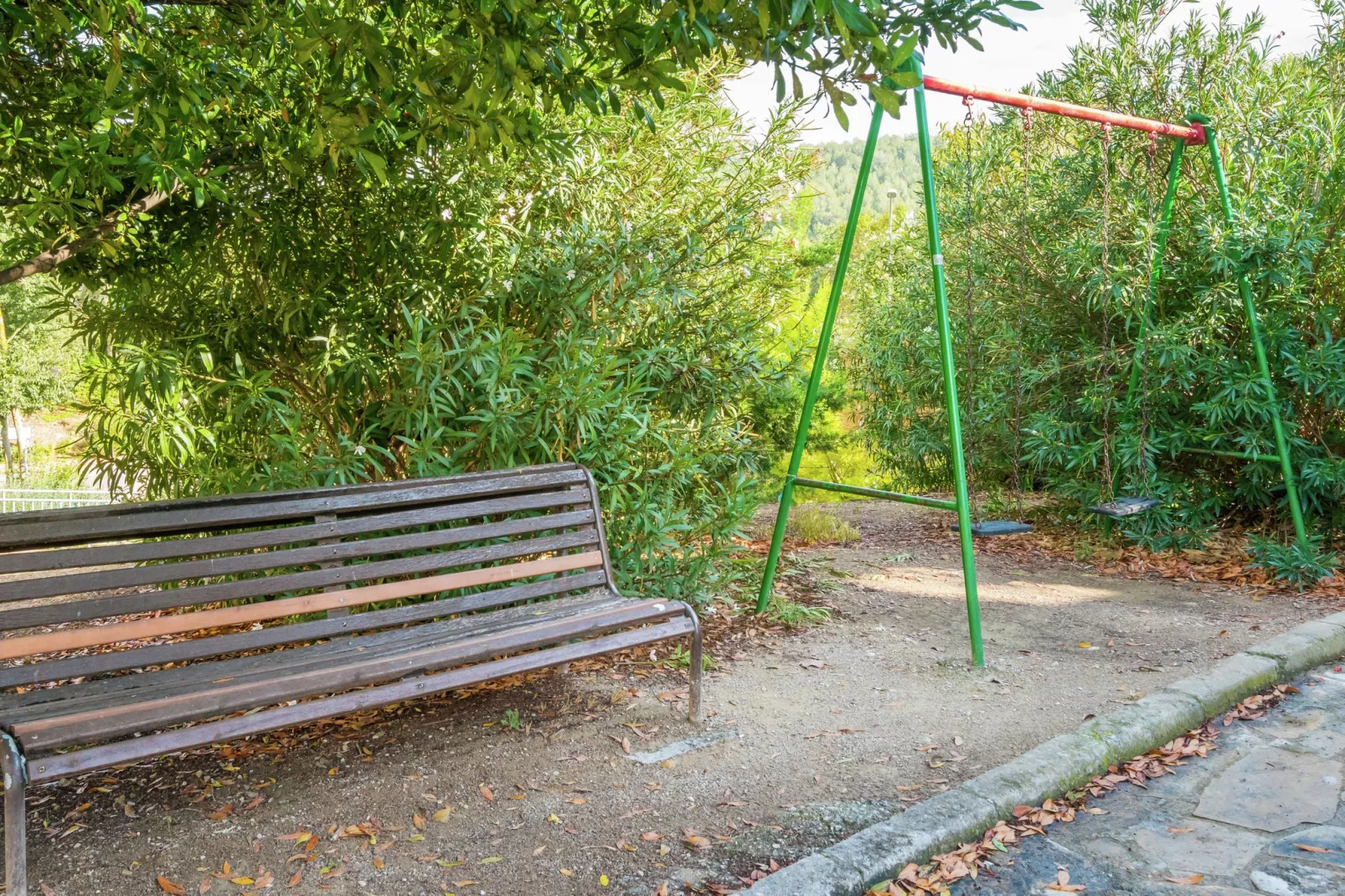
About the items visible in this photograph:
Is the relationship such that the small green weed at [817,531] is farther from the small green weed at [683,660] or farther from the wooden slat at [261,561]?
the wooden slat at [261,561]

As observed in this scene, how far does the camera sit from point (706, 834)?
8.79 feet

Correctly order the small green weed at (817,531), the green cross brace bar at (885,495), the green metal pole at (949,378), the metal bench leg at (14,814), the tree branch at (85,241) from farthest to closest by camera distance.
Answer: the small green weed at (817,531) < the green cross brace bar at (885,495) < the green metal pole at (949,378) < the tree branch at (85,241) < the metal bench leg at (14,814)

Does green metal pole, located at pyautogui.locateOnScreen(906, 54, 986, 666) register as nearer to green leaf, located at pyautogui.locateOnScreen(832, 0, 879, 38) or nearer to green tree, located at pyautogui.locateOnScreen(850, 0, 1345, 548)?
green tree, located at pyautogui.locateOnScreen(850, 0, 1345, 548)

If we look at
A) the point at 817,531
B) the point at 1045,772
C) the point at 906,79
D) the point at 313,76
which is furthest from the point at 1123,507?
the point at 313,76

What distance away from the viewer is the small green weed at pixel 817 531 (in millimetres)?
7281

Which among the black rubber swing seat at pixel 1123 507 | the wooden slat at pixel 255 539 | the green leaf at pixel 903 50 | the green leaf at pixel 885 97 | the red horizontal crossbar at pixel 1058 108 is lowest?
the black rubber swing seat at pixel 1123 507

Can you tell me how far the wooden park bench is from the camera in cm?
241

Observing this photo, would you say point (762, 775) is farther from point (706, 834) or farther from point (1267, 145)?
point (1267, 145)

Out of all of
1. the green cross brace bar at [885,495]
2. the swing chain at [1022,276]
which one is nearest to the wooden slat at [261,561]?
the green cross brace bar at [885,495]

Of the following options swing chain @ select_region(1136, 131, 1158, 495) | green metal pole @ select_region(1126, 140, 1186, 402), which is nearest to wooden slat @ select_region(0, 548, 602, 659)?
swing chain @ select_region(1136, 131, 1158, 495)

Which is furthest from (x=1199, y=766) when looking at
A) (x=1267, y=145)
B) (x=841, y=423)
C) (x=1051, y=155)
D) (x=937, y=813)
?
(x=841, y=423)

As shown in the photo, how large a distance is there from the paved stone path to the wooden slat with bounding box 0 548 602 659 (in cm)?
180

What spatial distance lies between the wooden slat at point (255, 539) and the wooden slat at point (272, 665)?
0.33 metres

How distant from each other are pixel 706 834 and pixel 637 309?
100 inches
